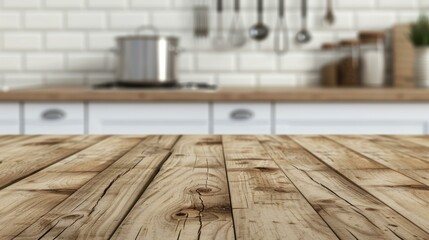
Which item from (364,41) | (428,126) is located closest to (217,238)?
(428,126)

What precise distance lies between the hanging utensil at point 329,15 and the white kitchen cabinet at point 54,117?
126 centimetres

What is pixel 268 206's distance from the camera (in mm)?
602

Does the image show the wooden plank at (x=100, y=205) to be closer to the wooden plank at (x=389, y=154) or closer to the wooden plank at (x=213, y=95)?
the wooden plank at (x=389, y=154)

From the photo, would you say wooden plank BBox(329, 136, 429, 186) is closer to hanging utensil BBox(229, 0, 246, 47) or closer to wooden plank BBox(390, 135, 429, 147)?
wooden plank BBox(390, 135, 429, 147)

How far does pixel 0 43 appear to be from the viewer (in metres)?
3.02

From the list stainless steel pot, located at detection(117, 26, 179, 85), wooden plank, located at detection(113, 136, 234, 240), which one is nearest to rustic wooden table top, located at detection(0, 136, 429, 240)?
wooden plank, located at detection(113, 136, 234, 240)

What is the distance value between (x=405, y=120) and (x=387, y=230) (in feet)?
6.38

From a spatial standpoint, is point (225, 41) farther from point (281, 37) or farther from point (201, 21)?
point (281, 37)

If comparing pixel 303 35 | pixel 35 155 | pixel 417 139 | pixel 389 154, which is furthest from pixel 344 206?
pixel 303 35

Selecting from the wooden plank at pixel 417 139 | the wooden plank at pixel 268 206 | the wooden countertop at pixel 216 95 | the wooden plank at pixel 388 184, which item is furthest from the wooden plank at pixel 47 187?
the wooden countertop at pixel 216 95

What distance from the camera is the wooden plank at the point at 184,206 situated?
1.65 ft

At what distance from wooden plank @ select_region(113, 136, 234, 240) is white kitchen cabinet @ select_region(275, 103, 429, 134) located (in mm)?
1454

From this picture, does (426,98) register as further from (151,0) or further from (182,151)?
(182,151)

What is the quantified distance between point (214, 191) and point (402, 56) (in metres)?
2.45
